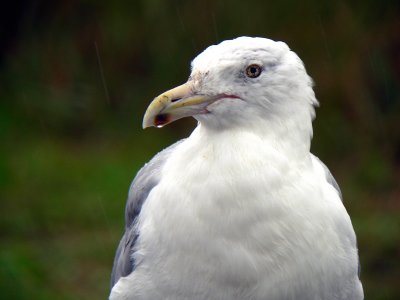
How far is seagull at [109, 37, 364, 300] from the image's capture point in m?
2.95

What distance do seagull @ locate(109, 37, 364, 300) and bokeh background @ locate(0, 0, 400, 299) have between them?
2453 millimetres

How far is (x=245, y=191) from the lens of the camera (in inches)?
116

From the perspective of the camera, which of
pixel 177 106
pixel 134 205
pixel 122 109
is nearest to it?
pixel 177 106

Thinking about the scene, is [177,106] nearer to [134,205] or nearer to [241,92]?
[241,92]

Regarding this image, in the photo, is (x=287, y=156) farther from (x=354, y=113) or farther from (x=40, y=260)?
(x=354, y=113)

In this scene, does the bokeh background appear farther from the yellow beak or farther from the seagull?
the yellow beak

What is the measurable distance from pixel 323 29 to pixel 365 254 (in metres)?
1.76

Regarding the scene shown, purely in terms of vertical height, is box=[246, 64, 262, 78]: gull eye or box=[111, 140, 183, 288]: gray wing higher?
box=[246, 64, 262, 78]: gull eye

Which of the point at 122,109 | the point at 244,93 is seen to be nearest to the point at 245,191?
the point at 244,93

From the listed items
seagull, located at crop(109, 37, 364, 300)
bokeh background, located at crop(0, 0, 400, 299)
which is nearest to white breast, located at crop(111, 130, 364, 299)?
seagull, located at crop(109, 37, 364, 300)

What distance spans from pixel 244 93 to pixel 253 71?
0.08 meters

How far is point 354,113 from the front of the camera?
21.7 feet

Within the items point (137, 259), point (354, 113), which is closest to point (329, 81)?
point (354, 113)

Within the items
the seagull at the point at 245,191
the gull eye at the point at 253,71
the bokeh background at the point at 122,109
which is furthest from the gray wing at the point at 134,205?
the bokeh background at the point at 122,109
